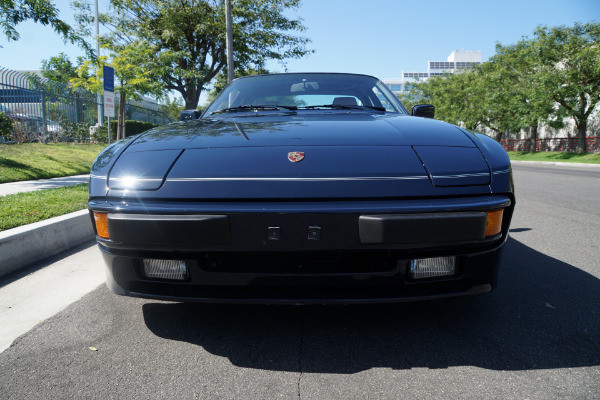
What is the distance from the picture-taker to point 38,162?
8.68 meters

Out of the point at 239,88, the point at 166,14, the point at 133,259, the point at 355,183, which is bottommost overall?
the point at 133,259

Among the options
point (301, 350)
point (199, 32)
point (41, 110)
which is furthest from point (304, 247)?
point (199, 32)

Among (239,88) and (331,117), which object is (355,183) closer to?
(331,117)

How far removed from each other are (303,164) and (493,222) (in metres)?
0.83

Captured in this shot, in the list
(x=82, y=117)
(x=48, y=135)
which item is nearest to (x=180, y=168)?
(x=48, y=135)

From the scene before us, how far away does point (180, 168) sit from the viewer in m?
1.74

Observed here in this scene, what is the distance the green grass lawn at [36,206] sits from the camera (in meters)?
3.50

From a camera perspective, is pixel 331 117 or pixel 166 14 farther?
pixel 166 14

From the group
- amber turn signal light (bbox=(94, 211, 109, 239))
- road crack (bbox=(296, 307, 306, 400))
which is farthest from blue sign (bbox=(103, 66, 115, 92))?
road crack (bbox=(296, 307, 306, 400))

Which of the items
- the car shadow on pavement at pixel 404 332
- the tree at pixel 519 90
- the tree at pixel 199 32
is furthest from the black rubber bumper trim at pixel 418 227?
the tree at pixel 519 90

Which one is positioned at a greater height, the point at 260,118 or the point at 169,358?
the point at 260,118

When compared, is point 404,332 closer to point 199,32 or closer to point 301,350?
point 301,350

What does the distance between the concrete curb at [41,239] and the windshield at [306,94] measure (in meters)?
1.67

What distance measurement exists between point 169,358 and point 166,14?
20.8 metres
